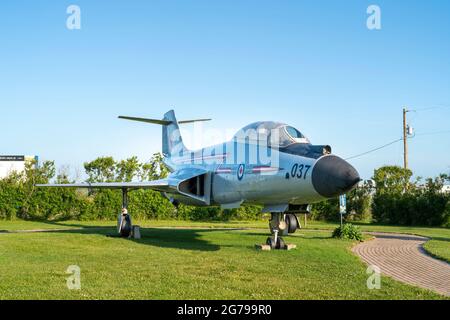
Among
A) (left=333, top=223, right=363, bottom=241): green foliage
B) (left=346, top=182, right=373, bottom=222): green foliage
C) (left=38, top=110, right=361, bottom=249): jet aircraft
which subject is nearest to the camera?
(left=38, top=110, right=361, bottom=249): jet aircraft

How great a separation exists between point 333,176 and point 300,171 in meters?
1.03

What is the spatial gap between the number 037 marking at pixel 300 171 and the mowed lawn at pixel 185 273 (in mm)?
2014

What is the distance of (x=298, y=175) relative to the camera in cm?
1088

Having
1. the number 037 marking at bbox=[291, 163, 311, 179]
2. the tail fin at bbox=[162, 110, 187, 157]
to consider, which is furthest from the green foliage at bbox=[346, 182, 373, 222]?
the number 037 marking at bbox=[291, 163, 311, 179]

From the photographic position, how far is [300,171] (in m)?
10.8

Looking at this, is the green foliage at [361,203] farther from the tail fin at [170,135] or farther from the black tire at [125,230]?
the black tire at [125,230]

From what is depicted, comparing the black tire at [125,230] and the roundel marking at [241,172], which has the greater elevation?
the roundel marking at [241,172]

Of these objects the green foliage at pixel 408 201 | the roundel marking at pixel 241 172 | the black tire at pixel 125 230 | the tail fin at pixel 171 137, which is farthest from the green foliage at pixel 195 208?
the roundel marking at pixel 241 172

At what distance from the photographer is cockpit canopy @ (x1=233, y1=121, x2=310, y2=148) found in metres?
12.0

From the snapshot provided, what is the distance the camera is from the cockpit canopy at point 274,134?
12000mm

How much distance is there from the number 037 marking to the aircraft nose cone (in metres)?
0.27

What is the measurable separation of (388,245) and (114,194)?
2092 centimetres

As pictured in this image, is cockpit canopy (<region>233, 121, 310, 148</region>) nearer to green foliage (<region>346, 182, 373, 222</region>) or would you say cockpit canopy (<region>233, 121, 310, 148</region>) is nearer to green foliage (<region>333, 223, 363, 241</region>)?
green foliage (<region>333, 223, 363, 241</region>)
